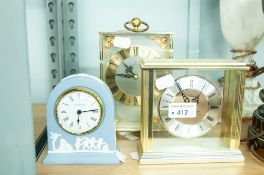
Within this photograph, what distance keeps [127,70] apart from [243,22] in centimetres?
39

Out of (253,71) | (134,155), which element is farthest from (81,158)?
(253,71)

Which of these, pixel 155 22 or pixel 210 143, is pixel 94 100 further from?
pixel 155 22

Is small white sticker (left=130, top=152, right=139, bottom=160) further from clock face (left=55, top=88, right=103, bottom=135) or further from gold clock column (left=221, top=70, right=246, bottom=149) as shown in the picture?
gold clock column (left=221, top=70, right=246, bottom=149)

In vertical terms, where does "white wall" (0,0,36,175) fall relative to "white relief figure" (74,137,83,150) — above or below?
above

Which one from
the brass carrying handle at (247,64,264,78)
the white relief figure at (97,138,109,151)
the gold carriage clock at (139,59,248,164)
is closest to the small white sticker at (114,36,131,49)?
the gold carriage clock at (139,59,248,164)

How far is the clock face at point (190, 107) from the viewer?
2.72ft

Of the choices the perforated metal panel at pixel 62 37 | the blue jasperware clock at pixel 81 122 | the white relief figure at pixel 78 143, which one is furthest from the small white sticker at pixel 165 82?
the perforated metal panel at pixel 62 37

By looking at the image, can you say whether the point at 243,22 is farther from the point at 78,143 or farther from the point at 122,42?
the point at 78,143

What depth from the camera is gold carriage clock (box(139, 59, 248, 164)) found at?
81cm

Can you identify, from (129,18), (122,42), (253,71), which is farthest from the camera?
(129,18)

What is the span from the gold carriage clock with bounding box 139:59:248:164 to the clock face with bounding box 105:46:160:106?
0.45 feet

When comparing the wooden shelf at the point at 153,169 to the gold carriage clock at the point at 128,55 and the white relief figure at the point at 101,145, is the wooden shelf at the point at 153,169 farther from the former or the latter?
the gold carriage clock at the point at 128,55

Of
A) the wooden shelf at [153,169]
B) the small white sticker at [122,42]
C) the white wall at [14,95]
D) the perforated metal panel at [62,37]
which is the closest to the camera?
the white wall at [14,95]

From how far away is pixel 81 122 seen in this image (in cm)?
82
